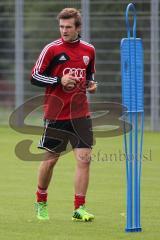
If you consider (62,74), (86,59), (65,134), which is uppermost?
(86,59)

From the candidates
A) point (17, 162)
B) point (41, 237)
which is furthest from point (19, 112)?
point (41, 237)

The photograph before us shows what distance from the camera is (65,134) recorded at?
9453 millimetres

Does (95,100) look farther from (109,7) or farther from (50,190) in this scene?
(50,190)

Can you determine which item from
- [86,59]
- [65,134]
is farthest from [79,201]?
[86,59]

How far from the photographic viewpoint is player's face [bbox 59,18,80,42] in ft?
30.1

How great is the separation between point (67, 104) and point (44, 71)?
15.8 inches

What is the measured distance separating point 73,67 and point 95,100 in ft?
45.8

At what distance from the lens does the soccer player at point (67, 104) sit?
364 inches

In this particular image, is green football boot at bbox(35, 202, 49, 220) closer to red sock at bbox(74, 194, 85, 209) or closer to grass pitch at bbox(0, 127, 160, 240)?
grass pitch at bbox(0, 127, 160, 240)

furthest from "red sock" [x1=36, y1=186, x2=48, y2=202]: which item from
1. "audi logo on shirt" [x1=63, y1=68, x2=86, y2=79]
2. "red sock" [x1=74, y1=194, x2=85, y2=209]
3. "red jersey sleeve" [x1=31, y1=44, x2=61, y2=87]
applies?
"audi logo on shirt" [x1=63, y1=68, x2=86, y2=79]

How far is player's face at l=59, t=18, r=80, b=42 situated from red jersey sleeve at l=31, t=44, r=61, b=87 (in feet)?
0.61

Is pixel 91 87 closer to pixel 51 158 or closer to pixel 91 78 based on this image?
pixel 91 78

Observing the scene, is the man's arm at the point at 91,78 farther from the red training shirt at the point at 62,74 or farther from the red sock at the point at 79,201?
the red sock at the point at 79,201

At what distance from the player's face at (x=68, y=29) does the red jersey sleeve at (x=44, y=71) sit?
0.61ft
